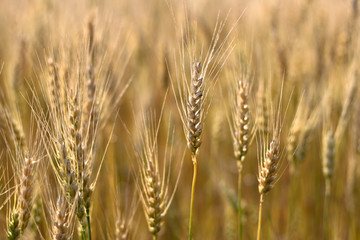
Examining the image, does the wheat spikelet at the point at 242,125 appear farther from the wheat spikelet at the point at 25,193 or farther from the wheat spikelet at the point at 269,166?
the wheat spikelet at the point at 25,193

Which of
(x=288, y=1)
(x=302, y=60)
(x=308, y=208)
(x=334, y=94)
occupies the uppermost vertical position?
(x=288, y=1)

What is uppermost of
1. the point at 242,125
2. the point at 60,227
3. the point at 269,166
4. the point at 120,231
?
the point at 242,125

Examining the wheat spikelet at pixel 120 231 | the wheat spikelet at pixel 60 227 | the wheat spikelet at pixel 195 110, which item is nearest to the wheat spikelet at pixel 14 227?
the wheat spikelet at pixel 60 227

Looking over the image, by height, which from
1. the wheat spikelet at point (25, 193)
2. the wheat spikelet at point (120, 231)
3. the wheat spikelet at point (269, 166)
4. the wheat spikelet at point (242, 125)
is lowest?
the wheat spikelet at point (120, 231)

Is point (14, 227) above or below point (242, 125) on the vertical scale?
below

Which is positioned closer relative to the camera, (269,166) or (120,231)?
(269,166)

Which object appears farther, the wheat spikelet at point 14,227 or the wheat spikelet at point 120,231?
the wheat spikelet at point 120,231

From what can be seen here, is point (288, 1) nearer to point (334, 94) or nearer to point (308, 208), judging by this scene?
point (334, 94)

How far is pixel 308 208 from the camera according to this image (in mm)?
3098

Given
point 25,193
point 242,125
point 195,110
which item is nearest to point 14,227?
point 25,193

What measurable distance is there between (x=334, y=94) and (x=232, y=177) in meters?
1.11

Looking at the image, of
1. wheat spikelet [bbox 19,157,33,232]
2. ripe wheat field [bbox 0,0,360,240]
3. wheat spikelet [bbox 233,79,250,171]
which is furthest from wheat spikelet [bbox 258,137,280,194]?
wheat spikelet [bbox 19,157,33,232]

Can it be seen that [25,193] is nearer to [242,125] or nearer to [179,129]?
[242,125]

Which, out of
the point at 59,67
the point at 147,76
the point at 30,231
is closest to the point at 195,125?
the point at 59,67
